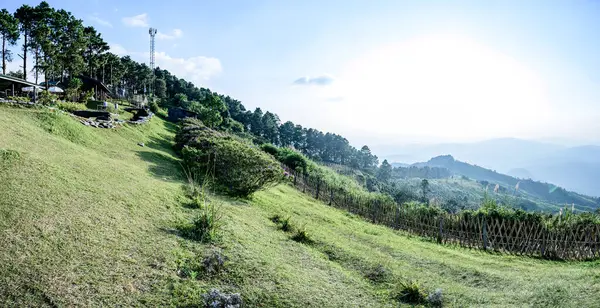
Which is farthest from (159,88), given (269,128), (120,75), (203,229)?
(203,229)

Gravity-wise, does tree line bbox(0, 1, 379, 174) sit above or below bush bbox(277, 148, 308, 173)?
above

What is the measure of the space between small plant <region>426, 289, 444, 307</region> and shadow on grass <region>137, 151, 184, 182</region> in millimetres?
8885

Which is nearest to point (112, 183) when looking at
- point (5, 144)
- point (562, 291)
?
point (5, 144)

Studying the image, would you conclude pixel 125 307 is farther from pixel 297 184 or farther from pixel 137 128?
pixel 297 184

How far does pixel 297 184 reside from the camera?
2491 cm

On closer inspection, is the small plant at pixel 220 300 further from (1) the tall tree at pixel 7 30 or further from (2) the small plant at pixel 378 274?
(1) the tall tree at pixel 7 30

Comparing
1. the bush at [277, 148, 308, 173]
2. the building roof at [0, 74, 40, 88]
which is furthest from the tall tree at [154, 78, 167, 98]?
the building roof at [0, 74, 40, 88]

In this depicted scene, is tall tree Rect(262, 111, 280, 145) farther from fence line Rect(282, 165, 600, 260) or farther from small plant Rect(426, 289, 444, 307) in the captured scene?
small plant Rect(426, 289, 444, 307)

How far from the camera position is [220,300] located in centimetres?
509

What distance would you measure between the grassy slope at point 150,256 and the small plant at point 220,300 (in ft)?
0.91

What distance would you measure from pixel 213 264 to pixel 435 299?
14.3ft

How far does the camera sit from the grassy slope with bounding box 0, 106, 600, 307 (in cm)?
488

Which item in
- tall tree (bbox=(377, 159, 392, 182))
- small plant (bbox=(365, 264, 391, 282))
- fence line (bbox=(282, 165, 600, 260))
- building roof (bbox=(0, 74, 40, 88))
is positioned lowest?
tall tree (bbox=(377, 159, 392, 182))

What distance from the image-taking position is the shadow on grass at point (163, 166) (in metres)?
12.0
